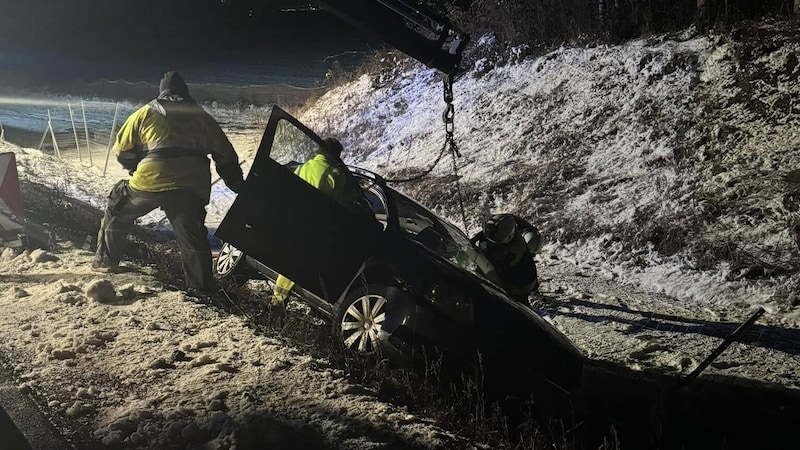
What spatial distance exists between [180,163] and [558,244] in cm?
539

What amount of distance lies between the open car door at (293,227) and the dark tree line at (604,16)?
987cm

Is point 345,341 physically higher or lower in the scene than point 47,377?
higher

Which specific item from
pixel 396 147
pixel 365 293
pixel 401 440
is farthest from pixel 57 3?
pixel 401 440

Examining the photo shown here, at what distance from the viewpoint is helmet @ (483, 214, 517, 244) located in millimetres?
5797

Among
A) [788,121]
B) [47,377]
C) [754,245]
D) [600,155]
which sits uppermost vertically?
[788,121]

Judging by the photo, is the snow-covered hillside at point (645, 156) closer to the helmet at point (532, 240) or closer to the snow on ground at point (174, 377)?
the helmet at point (532, 240)

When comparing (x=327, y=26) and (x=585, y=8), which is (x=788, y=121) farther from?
(x=327, y=26)

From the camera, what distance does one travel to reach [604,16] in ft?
45.2

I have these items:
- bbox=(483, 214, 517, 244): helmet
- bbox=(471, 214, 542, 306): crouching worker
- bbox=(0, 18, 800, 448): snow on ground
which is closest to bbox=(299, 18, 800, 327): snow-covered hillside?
bbox=(0, 18, 800, 448): snow on ground

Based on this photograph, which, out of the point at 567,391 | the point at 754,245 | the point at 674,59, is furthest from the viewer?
the point at 674,59

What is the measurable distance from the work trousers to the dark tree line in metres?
10.3

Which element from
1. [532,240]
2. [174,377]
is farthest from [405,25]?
[174,377]

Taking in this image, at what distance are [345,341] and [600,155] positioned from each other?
750 centimetres

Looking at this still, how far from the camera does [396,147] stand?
15.1 meters
